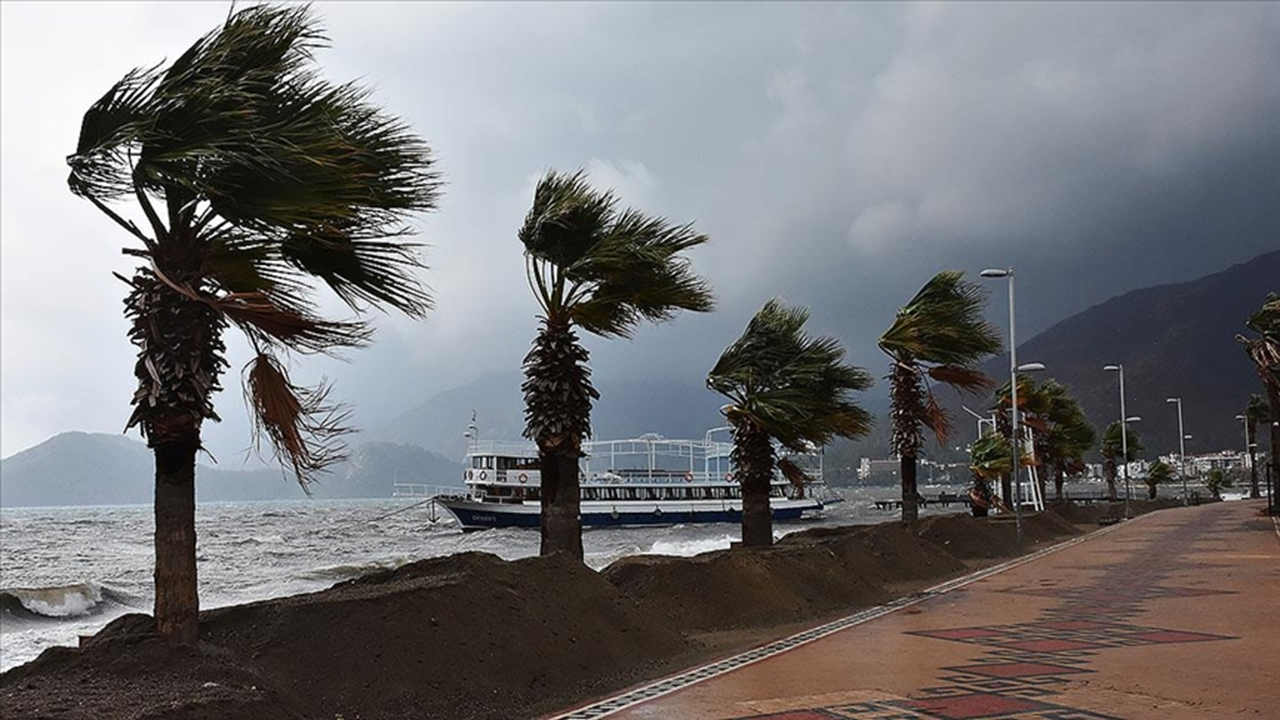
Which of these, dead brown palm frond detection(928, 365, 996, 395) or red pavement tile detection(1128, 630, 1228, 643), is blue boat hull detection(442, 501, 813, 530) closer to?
dead brown palm frond detection(928, 365, 996, 395)

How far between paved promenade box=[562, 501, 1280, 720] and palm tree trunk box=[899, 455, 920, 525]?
7.34 metres

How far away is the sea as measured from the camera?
29.3 m

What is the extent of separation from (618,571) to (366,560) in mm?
32090

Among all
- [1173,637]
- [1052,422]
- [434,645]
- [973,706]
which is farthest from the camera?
[1052,422]

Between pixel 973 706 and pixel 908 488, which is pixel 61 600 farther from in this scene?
pixel 973 706

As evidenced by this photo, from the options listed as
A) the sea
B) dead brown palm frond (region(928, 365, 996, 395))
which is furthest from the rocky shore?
the sea

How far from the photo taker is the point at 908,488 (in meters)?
28.6

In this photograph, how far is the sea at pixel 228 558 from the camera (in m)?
Result: 29.3

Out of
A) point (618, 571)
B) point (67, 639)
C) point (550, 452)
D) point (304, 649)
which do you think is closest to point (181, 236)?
point (304, 649)

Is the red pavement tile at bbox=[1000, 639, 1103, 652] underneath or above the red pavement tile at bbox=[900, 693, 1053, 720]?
underneath

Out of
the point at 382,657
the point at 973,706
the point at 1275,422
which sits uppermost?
the point at 1275,422

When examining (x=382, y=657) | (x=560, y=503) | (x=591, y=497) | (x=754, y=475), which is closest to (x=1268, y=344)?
(x=754, y=475)

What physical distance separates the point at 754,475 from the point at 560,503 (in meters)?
6.50

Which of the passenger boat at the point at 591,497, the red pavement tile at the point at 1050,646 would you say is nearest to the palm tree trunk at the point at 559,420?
the red pavement tile at the point at 1050,646
